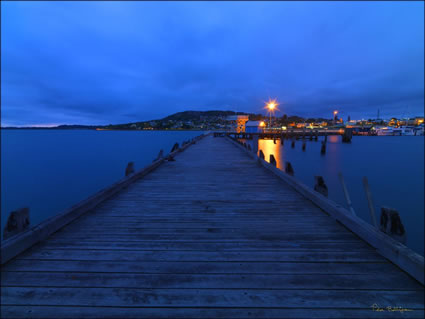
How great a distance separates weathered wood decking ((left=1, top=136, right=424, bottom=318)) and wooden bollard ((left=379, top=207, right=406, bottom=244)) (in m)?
0.32

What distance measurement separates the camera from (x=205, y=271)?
8.00 ft

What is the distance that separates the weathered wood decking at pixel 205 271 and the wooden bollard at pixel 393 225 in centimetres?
32

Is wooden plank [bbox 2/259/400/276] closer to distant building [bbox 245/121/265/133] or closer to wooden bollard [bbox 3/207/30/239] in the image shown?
wooden bollard [bbox 3/207/30/239]

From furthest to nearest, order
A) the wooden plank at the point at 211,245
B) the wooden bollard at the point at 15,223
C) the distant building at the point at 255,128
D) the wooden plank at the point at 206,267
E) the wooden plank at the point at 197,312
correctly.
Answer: the distant building at the point at 255,128 < the wooden plank at the point at 211,245 < the wooden bollard at the point at 15,223 < the wooden plank at the point at 206,267 < the wooden plank at the point at 197,312

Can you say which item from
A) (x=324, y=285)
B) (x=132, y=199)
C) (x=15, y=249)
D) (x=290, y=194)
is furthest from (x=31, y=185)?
(x=324, y=285)

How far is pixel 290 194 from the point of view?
5281mm

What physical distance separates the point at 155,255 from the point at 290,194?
3643mm

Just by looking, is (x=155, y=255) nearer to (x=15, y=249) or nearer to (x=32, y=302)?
(x=32, y=302)

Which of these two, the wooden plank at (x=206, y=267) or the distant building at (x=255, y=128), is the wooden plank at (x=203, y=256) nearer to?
the wooden plank at (x=206, y=267)

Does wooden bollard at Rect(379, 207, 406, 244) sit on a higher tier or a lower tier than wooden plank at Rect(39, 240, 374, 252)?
higher

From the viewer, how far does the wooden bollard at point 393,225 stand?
2.66 m

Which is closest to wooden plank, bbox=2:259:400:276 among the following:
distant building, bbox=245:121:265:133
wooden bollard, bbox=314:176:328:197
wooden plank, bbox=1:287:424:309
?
A: wooden plank, bbox=1:287:424:309

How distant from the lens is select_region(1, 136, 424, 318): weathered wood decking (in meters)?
1.97

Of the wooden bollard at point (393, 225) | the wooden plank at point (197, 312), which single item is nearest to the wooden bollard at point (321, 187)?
the wooden bollard at point (393, 225)
